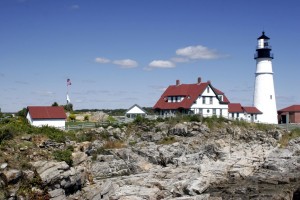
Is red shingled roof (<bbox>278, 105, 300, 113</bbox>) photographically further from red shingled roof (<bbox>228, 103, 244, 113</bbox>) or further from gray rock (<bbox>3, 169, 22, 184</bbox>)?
gray rock (<bbox>3, 169, 22, 184</bbox>)

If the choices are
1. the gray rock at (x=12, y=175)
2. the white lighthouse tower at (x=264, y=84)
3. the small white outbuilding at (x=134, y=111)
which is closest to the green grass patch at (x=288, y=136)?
the white lighthouse tower at (x=264, y=84)

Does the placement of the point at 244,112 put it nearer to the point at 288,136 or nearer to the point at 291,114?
the point at 291,114

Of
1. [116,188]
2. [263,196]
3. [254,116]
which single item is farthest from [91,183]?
[254,116]

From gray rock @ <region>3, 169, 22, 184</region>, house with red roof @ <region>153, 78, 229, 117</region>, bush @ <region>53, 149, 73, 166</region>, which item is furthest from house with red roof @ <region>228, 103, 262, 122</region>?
gray rock @ <region>3, 169, 22, 184</region>

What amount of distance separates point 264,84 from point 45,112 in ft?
97.7

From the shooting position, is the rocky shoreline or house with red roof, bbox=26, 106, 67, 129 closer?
the rocky shoreline

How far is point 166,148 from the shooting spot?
115ft

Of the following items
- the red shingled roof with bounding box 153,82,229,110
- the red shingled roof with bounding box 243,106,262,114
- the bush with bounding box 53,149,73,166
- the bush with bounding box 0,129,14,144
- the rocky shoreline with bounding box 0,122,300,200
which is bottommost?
the rocky shoreline with bounding box 0,122,300,200

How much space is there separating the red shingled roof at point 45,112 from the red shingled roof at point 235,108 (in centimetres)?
2521

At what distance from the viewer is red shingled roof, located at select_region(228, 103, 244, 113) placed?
54.8 m

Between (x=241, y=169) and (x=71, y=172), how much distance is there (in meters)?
14.1

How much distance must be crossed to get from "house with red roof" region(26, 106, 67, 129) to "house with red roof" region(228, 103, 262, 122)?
81.9 ft

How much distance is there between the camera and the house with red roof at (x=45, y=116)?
38188mm

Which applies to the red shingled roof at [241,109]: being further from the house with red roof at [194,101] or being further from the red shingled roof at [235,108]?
the house with red roof at [194,101]
